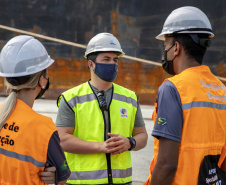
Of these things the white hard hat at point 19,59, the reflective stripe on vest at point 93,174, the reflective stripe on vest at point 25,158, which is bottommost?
the reflective stripe on vest at point 93,174

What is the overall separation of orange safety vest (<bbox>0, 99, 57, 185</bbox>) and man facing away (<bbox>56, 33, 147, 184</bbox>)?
0.91m

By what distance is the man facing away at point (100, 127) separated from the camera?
2.63m

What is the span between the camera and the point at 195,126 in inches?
69.6

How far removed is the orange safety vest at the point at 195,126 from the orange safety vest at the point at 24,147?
79 centimetres

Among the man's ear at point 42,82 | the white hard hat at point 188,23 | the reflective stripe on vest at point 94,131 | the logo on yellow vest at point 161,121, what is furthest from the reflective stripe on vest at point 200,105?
the reflective stripe on vest at point 94,131

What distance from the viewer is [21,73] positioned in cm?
186

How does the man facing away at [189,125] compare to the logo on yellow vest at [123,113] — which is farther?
the logo on yellow vest at [123,113]

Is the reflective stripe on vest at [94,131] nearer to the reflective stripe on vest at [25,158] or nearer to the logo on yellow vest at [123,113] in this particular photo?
the logo on yellow vest at [123,113]

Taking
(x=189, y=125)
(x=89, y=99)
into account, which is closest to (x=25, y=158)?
(x=189, y=125)

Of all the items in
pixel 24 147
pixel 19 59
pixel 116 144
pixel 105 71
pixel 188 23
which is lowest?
pixel 116 144

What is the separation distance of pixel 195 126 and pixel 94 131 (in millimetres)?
1166

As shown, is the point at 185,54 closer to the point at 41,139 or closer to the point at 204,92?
the point at 204,92

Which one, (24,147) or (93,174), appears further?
(93,174)

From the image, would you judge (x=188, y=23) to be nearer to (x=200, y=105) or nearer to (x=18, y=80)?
(x=200, y=105)
